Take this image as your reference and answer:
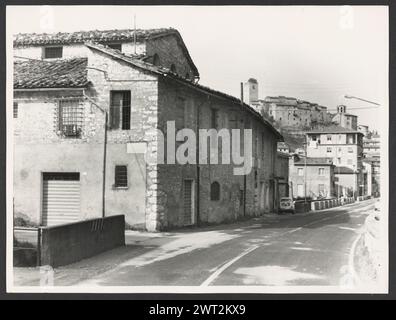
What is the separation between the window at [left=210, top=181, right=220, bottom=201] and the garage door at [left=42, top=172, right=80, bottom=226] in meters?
6.42

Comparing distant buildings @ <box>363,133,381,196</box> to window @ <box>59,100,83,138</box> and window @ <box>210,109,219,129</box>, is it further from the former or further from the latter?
window @ <box>59,100,83,138</box>

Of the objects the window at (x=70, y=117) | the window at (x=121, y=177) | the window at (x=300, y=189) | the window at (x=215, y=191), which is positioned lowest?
the window at (x=300, y=189)

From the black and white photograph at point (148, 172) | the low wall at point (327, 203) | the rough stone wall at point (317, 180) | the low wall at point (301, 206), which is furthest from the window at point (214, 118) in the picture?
the rough stone wall at point (317, 180)

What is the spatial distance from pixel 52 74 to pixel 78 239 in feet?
28.3

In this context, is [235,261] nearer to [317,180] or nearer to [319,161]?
[319,161]

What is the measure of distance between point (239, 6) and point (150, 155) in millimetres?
8698

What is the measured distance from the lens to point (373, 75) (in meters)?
9.39

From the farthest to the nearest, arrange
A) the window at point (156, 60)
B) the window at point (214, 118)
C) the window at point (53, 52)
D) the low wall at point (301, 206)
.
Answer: the low wall at point (301, 206) < the window at point (156, 60) < the window at point (214, 118) < the window at point (53, 52)

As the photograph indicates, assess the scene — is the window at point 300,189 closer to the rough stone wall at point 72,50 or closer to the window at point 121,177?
the rough stone wall at point 72,50

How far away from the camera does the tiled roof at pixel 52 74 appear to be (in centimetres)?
1720

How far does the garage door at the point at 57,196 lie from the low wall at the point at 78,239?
3.61 metres

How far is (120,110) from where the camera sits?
1741cm

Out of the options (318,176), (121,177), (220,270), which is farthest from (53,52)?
(318,176)
